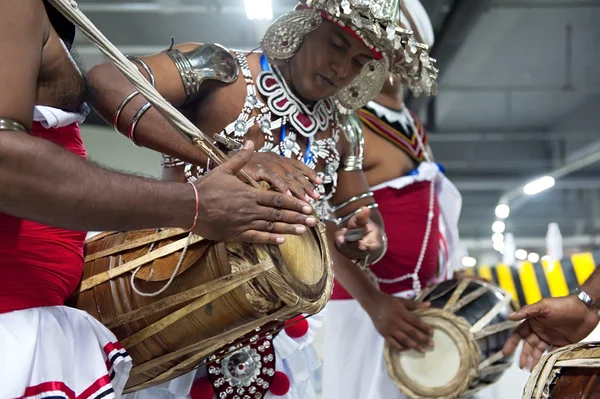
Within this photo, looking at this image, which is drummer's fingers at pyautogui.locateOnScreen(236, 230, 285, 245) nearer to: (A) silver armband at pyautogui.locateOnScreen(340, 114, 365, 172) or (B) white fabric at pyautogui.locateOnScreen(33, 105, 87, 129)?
(B) white fabric at pyautogui.locateOnScreen(33, 105, 87, 129)

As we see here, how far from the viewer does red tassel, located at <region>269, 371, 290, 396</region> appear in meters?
1.87

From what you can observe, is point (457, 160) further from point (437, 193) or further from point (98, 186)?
point (98, 186)

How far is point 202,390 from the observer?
1782 mm

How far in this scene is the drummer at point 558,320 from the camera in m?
1.76

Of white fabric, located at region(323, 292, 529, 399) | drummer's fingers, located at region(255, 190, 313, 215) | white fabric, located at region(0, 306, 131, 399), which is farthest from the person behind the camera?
white fabric, located at region(323, 292, 529, 399)

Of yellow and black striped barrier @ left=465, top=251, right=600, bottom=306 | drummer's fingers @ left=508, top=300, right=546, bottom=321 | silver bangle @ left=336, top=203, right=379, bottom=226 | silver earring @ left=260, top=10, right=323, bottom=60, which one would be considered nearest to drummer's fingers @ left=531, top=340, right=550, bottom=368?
drummer's fingers @ left=508, top=300, right=546, bottom=321

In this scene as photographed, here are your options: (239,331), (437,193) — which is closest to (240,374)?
(239,331)

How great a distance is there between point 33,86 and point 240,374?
0.97 meters

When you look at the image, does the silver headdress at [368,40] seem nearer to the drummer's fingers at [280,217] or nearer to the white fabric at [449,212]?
the drummer's fingers at [280,217]

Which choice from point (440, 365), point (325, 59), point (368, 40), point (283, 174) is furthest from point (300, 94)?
point (440, 365)

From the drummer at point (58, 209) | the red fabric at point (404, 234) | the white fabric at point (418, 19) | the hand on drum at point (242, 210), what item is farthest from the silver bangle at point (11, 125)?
the white fabric at point (418, 19)

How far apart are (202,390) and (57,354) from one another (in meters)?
0.64

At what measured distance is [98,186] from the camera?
3.63ft

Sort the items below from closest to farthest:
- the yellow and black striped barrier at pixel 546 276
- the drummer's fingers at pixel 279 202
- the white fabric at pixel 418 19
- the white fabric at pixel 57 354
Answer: the white fabric at pixel 57 354, the drummer's fingers at pixel 279 202, the white fabric at pixel 418 19, the yellow and black striped barrier at pixel 546 276
